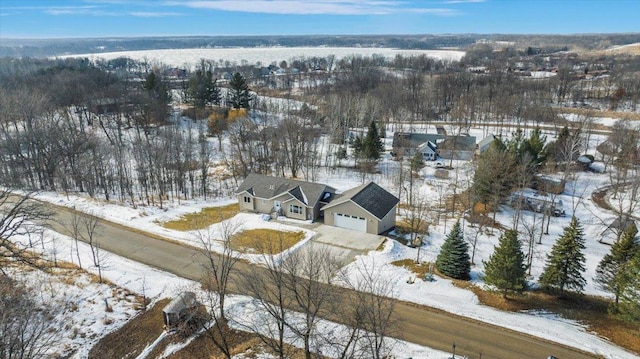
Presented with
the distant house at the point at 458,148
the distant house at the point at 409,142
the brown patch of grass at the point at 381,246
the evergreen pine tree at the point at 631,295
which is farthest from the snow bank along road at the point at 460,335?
the distant house at the point at 458,148

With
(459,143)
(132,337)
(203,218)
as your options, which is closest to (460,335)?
(132,337)

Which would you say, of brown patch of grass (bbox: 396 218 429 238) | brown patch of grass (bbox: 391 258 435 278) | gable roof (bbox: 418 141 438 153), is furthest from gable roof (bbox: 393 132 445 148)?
brown patch of grass (bbox: 391 258 435 278)

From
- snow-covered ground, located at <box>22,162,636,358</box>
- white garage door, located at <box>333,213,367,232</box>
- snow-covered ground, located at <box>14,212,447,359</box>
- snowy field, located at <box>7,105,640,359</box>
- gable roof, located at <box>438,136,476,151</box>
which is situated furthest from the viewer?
gable roof, located at <box>438,136,476,151</box>

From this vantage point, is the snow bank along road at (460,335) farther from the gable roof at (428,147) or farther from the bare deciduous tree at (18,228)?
the gable roof at (428,147)

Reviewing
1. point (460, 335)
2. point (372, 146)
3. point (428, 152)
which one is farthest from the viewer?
point (428, 152)

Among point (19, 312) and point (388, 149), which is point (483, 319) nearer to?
point (19, 312)

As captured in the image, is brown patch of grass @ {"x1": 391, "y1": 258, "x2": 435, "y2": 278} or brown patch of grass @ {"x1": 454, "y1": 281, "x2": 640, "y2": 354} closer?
brown patch of grass @ {"x1": 454, "y1": 281, "x2": 640, "y2": 354}

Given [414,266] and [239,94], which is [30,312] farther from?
[239,94]

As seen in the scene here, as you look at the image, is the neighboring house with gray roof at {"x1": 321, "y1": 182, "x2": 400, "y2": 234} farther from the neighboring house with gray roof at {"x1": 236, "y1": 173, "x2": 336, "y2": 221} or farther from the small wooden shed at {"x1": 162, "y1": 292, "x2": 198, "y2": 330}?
the small wooden shed at {"x1": 162, "y1": 292, "x2": 198, "y2": 330}
